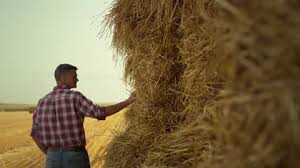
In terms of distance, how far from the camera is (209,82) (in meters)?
2.91

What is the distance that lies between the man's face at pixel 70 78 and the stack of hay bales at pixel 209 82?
90cm

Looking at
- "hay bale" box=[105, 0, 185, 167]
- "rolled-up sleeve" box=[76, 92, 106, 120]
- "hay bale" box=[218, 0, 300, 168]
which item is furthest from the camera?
"rolled-up sleeve" box=[76, 92, 106, 120]

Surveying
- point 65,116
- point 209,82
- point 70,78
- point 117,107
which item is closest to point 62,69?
point 70,78

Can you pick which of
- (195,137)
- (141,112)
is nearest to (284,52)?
(195,137)

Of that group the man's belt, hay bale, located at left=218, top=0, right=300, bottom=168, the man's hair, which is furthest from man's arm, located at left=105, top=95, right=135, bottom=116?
hay bale, located at left=218, top=0, right=300, bottom=168

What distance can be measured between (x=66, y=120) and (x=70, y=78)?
45cm

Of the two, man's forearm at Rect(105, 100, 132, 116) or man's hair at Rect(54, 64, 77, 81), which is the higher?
man's hair at Rect(54, 64, 77, 81)

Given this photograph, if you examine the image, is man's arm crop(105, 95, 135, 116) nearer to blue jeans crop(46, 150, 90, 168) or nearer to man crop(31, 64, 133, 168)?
man crop(31, 64, 133, 168)

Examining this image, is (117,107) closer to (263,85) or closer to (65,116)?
(65,116)

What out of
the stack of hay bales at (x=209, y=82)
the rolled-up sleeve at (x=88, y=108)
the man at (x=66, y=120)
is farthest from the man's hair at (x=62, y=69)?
the stack of hay bales at (x=209, y=82)

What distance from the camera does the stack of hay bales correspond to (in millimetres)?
1960

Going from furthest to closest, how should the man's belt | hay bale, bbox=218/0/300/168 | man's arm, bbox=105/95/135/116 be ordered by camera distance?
1. the man's belt
2. man's arm, bbox=105/95/135/116
3. hay bale, bbox=218/0/300/168

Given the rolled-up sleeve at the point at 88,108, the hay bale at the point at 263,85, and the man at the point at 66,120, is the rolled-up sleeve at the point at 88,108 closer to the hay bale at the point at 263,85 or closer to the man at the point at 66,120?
the man at the point at 66,120

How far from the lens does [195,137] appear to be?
2.98 meters
